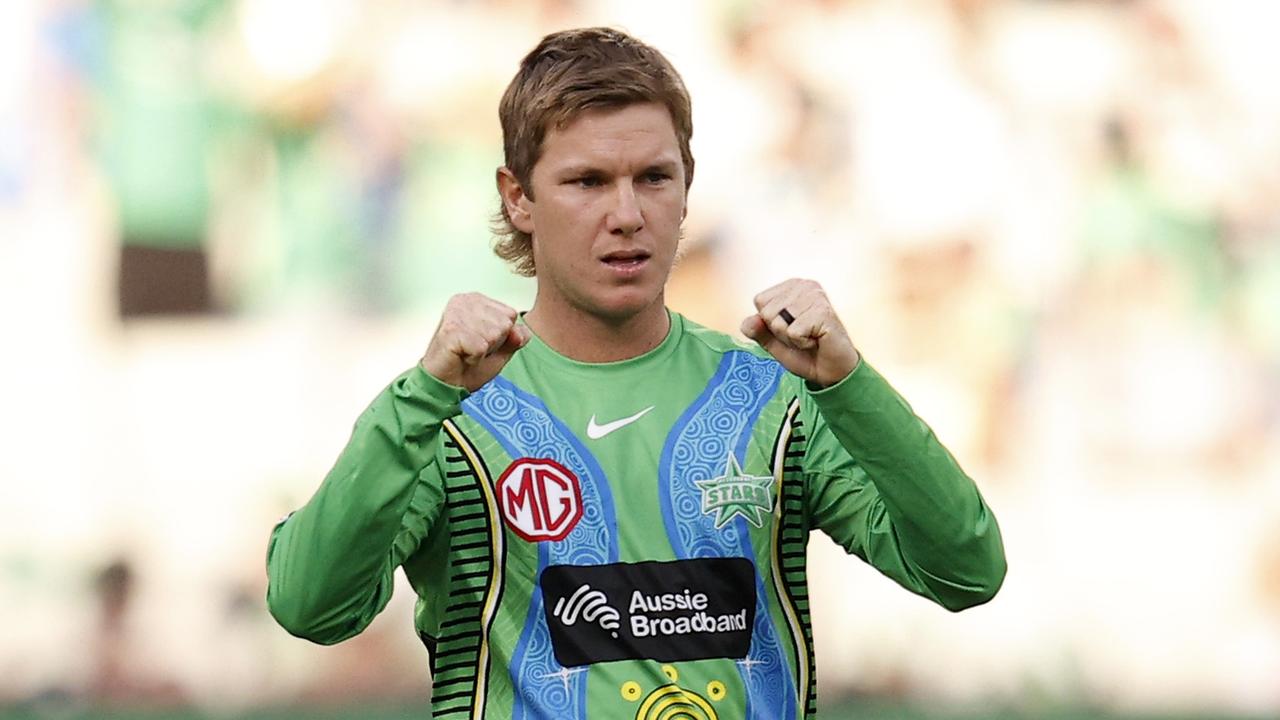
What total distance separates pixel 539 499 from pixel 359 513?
372mm

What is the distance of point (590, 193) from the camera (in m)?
3.54

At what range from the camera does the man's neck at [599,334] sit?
366 centimetres

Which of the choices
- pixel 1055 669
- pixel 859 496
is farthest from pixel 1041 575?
pixel 859 496

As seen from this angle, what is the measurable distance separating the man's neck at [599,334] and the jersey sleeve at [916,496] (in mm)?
440

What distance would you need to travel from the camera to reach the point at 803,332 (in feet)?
10.6

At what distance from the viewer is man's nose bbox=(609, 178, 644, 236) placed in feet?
11.4

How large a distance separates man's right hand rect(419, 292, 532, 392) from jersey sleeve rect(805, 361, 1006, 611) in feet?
1.65

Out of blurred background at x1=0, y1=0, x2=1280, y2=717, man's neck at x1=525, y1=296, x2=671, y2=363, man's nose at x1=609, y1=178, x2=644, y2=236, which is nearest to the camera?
man's nose at x1=609, y1=178, x2=644, y2=236

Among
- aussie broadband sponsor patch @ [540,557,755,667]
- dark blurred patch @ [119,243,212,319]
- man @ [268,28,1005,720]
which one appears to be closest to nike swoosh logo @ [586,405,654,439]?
man @ [268,28,1005,720]

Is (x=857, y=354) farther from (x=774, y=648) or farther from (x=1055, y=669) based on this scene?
(x=1055, y=669)

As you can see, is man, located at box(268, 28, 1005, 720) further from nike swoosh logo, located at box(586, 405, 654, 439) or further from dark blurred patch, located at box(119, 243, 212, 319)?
dark blurred patch, located at box(119, 243, 212, 319)

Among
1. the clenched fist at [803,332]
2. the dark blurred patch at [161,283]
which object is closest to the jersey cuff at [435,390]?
the clenched fist at [803,332]

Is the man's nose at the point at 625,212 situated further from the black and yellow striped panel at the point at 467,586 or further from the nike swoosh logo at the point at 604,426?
the black and yellow striped panel at the point at 467,586

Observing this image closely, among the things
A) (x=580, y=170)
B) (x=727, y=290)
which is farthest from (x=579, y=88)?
(x=727, y=290)
